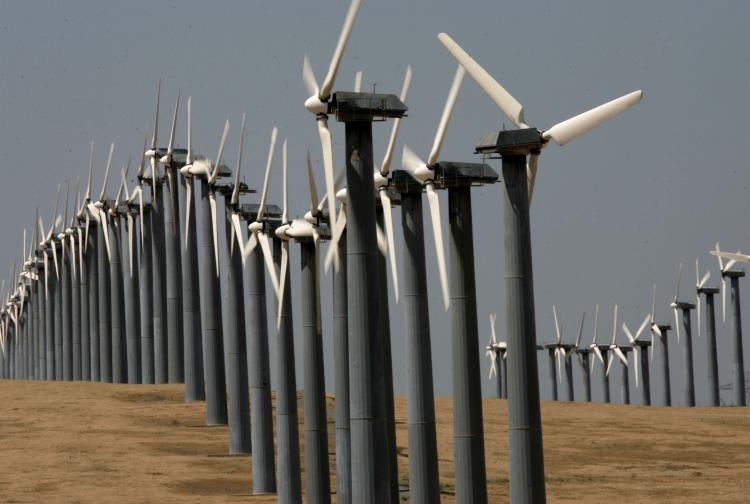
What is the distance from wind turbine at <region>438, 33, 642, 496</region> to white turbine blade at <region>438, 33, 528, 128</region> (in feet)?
3.23

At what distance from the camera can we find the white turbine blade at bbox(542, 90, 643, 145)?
116 feet

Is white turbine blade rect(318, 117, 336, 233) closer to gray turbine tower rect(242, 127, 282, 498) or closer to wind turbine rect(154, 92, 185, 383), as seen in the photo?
gray turbine tower rect(242, 127, 282, 498)

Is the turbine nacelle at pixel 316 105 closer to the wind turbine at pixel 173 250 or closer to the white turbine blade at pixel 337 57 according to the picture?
the white turbine blade at pixel 337 57

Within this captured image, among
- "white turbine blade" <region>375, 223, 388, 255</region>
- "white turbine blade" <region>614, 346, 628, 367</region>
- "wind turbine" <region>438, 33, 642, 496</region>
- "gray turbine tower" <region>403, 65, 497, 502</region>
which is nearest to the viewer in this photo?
"wind turbine" <region>438, 33, 642, 496</region>

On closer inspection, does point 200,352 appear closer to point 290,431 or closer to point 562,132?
point 290,431

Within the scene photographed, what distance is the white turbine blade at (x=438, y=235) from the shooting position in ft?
126

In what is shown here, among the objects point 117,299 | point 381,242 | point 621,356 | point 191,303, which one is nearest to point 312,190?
point 381,242

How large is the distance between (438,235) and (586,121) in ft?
17.8

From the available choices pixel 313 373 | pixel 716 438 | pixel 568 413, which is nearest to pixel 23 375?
pixel 568 413

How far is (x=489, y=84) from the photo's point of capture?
123 feet

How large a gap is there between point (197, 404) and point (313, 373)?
102 feet

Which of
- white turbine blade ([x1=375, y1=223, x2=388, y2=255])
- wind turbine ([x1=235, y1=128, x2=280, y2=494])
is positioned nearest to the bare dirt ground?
wind turbine ([x1=235, y1=128, x2=280, y2=494])

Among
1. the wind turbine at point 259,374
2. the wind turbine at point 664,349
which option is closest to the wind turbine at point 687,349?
the wind turbine at point 664,349

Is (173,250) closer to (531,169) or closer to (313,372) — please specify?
(313,372)
